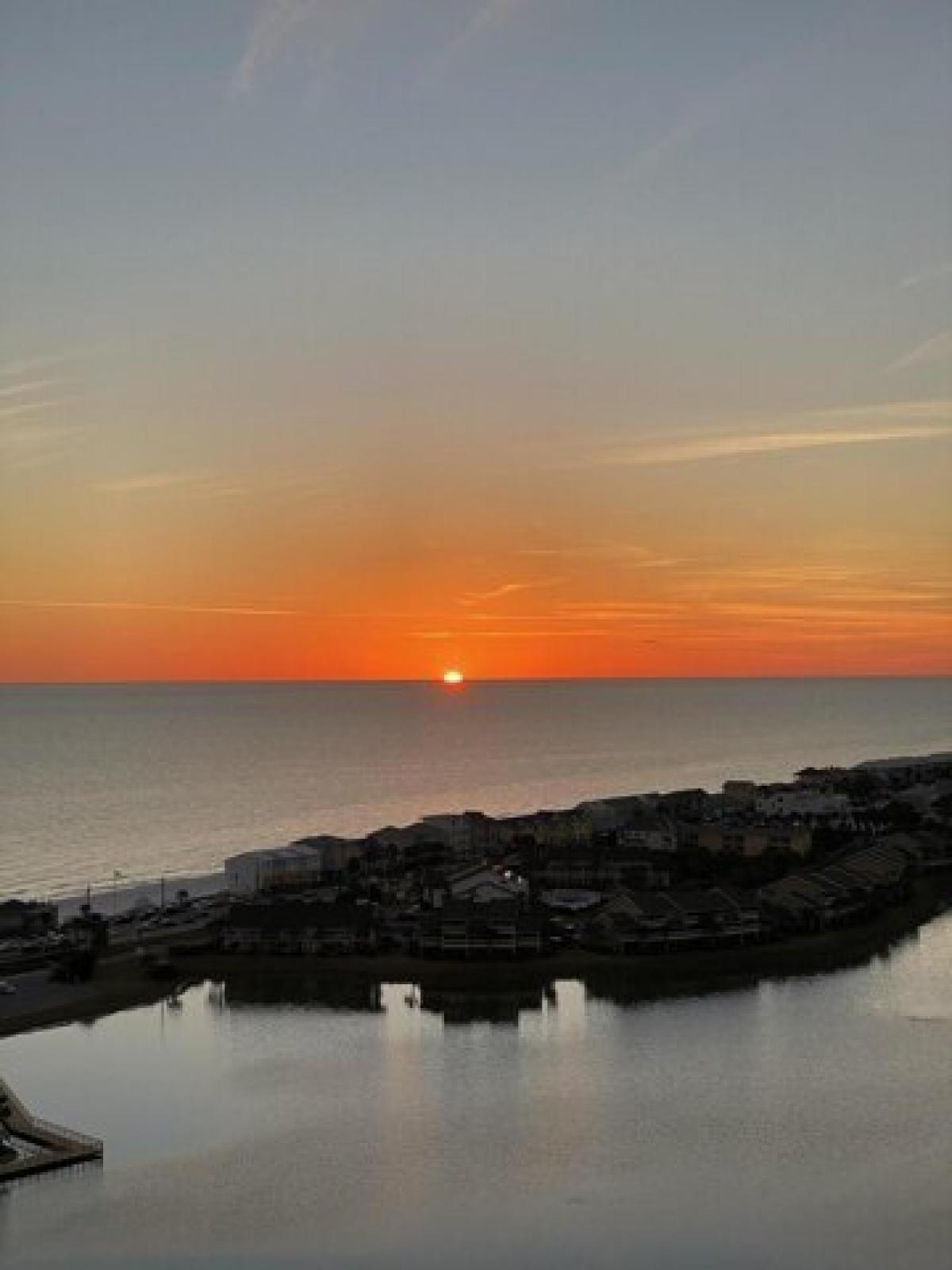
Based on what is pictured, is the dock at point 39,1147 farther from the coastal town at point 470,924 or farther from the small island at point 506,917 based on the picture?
the small island at point 506,917

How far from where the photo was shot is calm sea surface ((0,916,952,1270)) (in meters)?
16.9

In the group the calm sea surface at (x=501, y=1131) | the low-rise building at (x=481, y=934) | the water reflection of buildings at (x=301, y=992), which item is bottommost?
the calm sea surface at (x=501, y=1131)

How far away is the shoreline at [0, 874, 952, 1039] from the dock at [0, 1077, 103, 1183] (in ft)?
22.2

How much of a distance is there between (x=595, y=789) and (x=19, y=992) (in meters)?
54.5

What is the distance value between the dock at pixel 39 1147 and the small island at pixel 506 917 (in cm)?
632

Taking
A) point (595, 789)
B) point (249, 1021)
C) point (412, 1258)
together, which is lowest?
point (412, 1258)

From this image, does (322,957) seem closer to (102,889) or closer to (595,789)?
(102,889)

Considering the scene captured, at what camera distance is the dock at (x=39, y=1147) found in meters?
19.1

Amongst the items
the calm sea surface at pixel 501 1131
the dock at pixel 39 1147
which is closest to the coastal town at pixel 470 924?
the dock at pixel 39 1147

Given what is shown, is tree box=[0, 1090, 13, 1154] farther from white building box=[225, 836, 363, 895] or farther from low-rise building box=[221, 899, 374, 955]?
white building box=[225, 836, 363, 895]

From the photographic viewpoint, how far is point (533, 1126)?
68.1 feet

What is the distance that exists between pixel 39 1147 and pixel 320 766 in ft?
259

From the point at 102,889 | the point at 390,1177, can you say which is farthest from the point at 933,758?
the point at 390,1177

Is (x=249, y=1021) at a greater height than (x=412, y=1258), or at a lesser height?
greater
